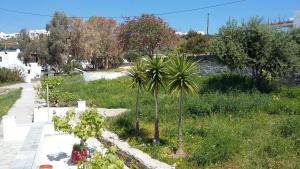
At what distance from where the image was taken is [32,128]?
17.2 metres

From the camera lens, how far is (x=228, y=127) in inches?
609

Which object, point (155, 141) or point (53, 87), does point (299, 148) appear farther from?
point (53, 87)

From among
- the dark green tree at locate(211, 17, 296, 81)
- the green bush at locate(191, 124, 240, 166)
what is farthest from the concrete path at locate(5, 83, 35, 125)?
the dark green tree at locate(211, 17, 296, 81)

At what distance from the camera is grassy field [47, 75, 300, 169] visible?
12516 mm

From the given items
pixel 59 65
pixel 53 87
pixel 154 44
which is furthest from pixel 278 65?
pixel 59 65

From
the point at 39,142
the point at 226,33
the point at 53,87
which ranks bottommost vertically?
the point at 39,142

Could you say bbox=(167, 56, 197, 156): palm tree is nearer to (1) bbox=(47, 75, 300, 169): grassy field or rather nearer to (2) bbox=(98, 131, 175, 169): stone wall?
(1) bbox=(47, 75, 300, 169): grassy field

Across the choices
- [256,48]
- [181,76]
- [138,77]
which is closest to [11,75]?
[256,48]

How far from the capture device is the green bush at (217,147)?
12469 millimetres

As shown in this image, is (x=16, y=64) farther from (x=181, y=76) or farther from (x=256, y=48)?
(x=181, y=76)

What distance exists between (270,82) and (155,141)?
12537 mm

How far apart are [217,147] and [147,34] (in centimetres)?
2999

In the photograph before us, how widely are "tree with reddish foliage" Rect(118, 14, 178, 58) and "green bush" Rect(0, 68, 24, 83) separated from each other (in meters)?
22.8

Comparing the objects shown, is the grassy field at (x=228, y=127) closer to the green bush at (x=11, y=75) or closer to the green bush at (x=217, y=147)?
the green bush at (x=217, y=147)
